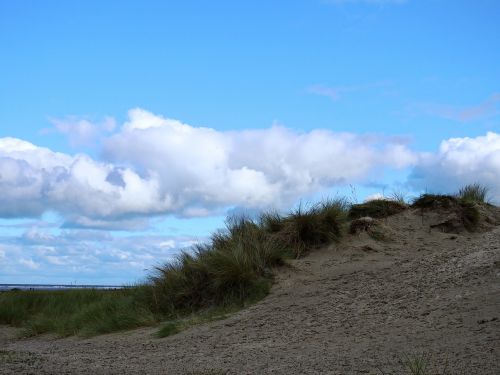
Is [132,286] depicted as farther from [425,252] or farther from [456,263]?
[456,263]

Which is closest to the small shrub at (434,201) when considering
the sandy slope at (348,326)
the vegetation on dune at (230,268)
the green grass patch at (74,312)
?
the vegetation on dune at (230,268)

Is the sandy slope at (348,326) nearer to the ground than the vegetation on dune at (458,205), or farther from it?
nearer to the ground

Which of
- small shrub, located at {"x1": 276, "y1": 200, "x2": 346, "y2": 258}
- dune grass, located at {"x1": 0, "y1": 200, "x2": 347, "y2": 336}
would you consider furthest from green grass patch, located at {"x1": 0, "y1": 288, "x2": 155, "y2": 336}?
small shrub, located at {"x1": 276, "y1": 200, "x2": 346, "y2": 258}

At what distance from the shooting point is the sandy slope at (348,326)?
27.5 ft

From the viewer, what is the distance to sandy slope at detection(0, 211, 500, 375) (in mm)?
8383

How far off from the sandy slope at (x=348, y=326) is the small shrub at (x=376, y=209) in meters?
1.72

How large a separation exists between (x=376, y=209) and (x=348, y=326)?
763 cm

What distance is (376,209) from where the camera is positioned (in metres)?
17.6

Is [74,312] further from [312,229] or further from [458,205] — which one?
[458,205]

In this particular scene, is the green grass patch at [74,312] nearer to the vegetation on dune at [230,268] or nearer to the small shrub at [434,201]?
the vegetation on dune at [230,268]

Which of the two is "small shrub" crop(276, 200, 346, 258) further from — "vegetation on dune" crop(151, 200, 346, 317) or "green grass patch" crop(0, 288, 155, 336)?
"green grass patch" crop(0, 288, 155, 336)

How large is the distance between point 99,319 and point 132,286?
203cm

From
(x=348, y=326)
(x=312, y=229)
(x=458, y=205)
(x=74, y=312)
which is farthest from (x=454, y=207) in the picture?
(x=74, y=312)

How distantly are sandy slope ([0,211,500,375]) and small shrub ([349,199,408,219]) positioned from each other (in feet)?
5.64
